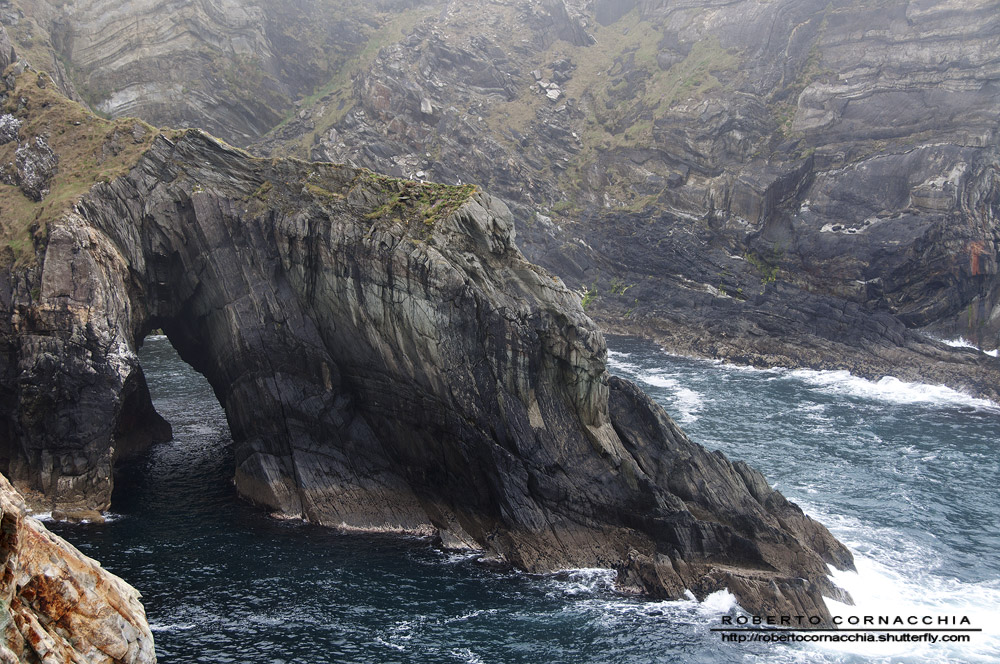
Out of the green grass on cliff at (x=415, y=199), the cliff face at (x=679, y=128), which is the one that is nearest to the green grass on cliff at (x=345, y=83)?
the cliff face at (x=679, y=128)

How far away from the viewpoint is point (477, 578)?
31.2 m

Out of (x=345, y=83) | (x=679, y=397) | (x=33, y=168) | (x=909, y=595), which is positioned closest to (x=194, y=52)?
(x=345, y=83)

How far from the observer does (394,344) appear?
119 feet

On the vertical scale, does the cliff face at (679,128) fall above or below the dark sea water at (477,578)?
above

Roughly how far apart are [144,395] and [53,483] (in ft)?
31.3

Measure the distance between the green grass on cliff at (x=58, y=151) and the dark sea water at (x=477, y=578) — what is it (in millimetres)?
13982

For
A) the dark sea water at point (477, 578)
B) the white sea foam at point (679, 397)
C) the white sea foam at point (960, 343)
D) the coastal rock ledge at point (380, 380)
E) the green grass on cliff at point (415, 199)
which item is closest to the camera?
the dark sea water at point (477, 578)

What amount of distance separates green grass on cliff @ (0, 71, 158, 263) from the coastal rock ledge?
35.9 inches

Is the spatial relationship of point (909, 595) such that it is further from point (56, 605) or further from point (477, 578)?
point (56, 605)

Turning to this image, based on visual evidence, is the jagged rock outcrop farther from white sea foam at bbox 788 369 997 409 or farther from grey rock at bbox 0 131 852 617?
white sea foam at bbox 788 369 997 409

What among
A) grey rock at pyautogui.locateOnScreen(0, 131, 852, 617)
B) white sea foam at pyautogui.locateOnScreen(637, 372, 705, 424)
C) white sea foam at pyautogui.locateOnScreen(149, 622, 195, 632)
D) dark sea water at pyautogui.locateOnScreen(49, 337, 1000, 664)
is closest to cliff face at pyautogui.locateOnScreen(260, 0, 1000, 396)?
white sea foam at pyautogui.locateOnScreen(637, 372, 705, 424)

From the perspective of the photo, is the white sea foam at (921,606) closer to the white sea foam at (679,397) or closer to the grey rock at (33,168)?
the white sea foam at (679,397)

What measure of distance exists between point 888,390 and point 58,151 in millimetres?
62789

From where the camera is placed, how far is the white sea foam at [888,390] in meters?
57.5
